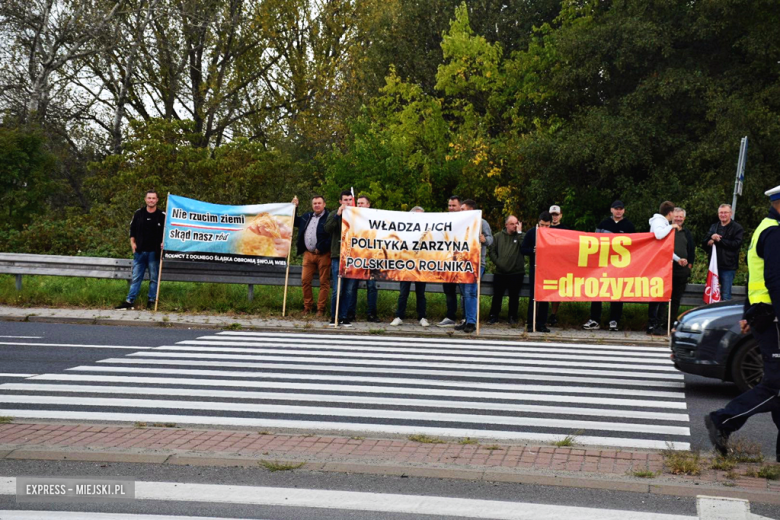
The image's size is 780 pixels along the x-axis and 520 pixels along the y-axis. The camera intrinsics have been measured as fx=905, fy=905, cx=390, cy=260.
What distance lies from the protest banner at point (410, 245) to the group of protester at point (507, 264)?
0.22 meters

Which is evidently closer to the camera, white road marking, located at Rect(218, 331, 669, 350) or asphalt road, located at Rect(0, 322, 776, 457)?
asphalt road, located at Rect(0, 322, 776, 457)

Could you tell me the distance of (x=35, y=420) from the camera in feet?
24.6

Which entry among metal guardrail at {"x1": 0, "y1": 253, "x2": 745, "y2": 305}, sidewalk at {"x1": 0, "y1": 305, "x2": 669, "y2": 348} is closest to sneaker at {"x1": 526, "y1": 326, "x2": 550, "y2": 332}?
sidewalk at {"x1": 0, "y1": 305, "x2": 669, "y2": 348}

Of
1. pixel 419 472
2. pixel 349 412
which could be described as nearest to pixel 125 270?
pixel 349 412

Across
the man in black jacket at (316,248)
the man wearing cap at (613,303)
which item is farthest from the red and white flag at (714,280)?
the man in black jacket at (316,248)

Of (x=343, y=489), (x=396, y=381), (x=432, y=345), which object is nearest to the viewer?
(x=343, y=489)

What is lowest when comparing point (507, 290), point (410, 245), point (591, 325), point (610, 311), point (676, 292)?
point (591, 325)

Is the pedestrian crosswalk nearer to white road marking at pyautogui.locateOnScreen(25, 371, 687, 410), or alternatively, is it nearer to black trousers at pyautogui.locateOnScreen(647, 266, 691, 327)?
white road marking at pyautogui.locateOnScreen(25, 371, 687, 410)

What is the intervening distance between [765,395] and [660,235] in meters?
8.11

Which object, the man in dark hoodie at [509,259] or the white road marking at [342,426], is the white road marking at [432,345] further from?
the white road marking at [342,426]

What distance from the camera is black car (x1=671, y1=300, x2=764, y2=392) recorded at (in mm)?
9109

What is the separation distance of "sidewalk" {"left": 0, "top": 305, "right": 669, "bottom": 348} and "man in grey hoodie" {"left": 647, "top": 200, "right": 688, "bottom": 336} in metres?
0.24

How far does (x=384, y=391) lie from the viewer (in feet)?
30.0

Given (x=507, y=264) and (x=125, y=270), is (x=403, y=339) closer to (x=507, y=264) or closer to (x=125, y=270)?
(x=507, y=264)
